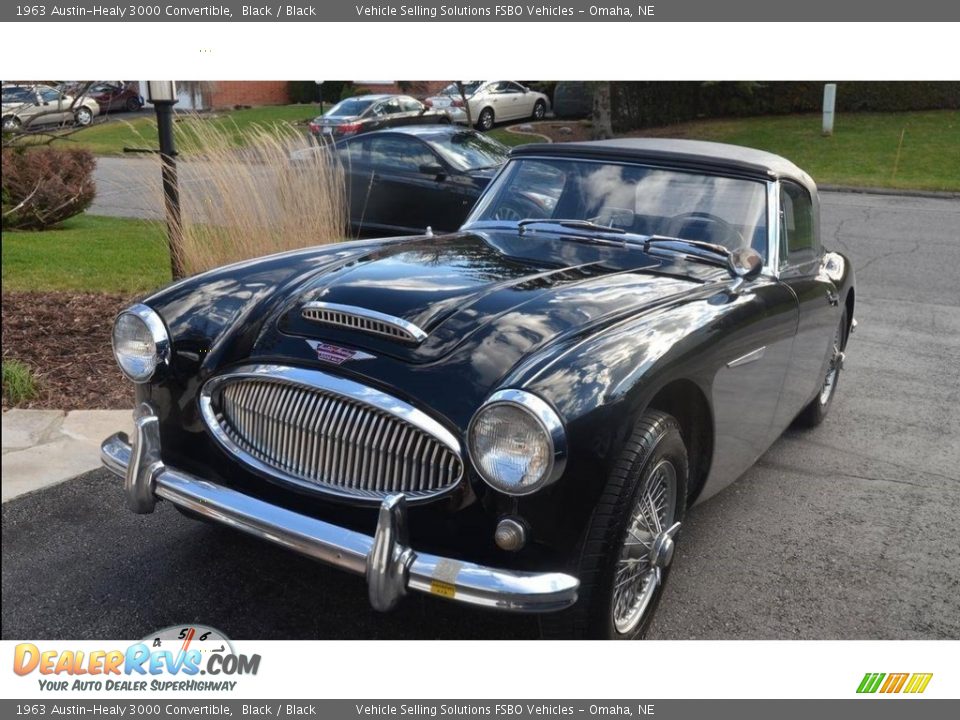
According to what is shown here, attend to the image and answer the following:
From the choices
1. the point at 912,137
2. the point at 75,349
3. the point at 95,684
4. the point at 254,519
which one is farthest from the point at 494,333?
the point at 912,137

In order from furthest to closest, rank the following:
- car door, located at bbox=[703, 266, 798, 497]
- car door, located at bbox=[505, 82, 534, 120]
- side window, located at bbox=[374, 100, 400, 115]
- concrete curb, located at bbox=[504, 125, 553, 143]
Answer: car door, located at bbox=[505, 82, 534, 120] < concrete curb, located at bbox=[504, 125, 553, 143] < side window, located at bbox=[374, 100, 400, 115] < car door, located at bbox=[703, 266, 798, 497]

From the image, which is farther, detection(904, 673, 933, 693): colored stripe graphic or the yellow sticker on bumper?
detection(904, 673, 933, 693): colored stripe graphic

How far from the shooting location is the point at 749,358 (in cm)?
356

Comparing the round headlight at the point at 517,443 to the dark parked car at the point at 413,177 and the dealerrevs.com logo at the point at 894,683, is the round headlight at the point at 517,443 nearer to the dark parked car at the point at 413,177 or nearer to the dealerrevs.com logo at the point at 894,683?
the dealerrevs.com logo at the point at 894,683

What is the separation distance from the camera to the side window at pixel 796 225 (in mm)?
4215

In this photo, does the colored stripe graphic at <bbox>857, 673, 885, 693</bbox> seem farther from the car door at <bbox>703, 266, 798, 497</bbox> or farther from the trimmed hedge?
the trimmed hedge

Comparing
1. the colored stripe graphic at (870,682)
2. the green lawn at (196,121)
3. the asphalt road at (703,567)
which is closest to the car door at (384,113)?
the green lawn at (196,121)

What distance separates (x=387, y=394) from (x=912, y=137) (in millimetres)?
18981

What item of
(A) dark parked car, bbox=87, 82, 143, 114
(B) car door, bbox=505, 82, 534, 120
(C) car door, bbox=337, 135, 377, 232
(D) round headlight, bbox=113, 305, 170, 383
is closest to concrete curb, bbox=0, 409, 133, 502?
(D) round headlight, bbox=113, 305, 170, 383

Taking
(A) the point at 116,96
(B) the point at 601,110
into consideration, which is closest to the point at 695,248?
(A) the point at 116,96

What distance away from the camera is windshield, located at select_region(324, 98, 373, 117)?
16639 mm

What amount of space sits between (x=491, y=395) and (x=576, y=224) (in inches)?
66.6

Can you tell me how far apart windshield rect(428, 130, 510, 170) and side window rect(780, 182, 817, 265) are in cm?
474

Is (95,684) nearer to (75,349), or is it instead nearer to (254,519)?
(254,519)
